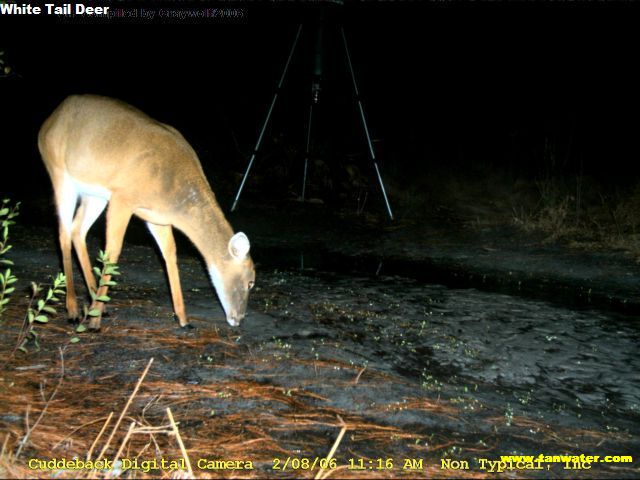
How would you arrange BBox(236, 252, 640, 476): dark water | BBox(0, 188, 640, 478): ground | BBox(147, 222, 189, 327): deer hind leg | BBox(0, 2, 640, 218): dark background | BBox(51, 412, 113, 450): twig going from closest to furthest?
BBox(51, 412, 113, 450): twig → BBox(0, 188, 640, 478): ground → BBox(236, 252, 640, 476): dark water → BBox(147, 222, 189, 327): deer hind leg → BBox(0, 2, 640, 218): dark background

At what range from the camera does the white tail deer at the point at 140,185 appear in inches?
233

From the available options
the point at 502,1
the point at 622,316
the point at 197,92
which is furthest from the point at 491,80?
the point at 622,316

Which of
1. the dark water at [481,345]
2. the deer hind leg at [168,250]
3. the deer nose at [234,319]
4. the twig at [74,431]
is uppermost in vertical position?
the deer hind leg at [168,250]

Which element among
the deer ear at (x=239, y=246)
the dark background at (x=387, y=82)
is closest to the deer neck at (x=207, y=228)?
the deer ear at (x=239, y=246)

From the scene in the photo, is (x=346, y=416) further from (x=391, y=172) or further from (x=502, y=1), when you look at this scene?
(x=502, y=1)

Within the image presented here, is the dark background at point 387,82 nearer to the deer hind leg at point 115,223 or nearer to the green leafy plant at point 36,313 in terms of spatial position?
the deer hind leg at point 115,223

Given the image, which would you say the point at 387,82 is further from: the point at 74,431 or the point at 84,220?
the point at 74,431

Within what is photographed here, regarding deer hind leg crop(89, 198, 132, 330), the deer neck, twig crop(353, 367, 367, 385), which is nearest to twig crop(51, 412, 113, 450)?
twig crop(353, 367, 367, 385)

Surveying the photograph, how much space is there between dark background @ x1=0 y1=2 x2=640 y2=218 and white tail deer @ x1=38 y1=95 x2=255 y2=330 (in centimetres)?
999

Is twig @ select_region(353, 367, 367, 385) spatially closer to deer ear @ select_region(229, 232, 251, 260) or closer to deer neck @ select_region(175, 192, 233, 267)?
deer ear @ select_region(229, 232, 251, 260)

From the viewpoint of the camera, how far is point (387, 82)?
21.0 metres

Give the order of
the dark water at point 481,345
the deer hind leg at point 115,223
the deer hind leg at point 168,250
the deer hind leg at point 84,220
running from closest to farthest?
1. the dark water at point 481,345
2. the deer hind leg at point 115,223
3. the deer hind leg at point 168,250
4. the deer hind leg at point 84,220

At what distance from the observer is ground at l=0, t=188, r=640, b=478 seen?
372cm

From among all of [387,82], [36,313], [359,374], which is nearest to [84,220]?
[36,313]
